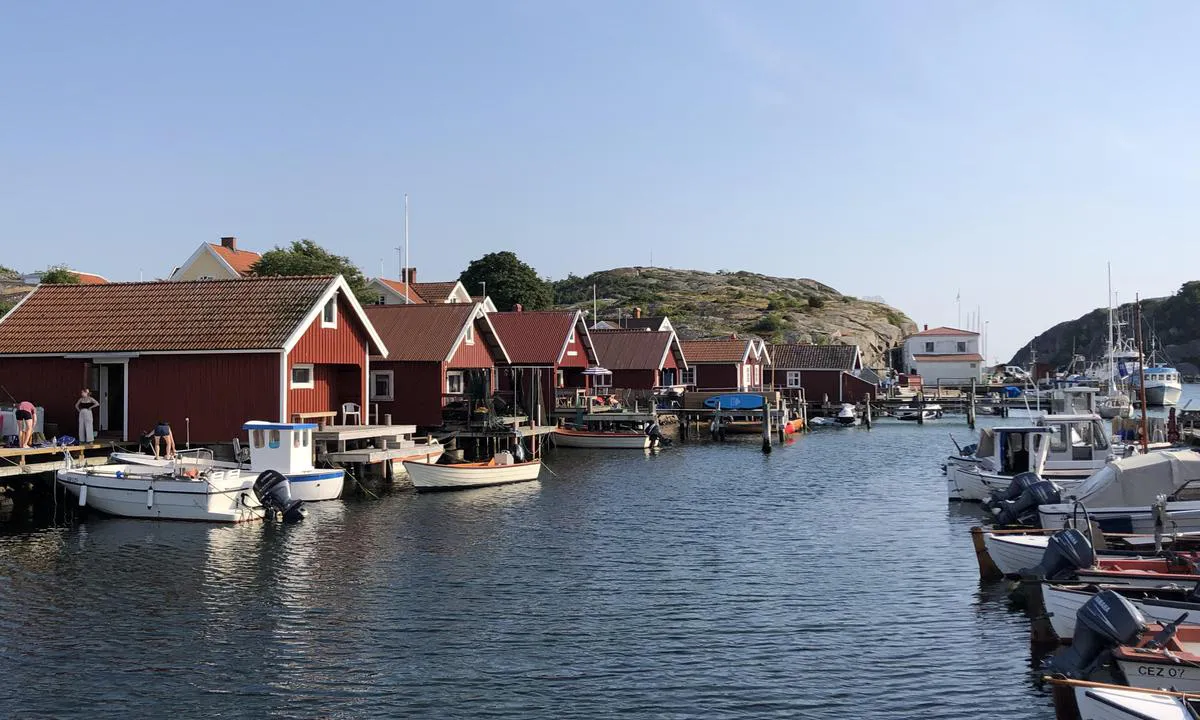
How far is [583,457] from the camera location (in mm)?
53406

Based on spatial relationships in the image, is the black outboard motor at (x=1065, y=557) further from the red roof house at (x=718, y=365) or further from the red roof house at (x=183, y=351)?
the red roof house at (x=718, y=365)

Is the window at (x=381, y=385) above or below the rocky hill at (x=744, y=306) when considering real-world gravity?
below

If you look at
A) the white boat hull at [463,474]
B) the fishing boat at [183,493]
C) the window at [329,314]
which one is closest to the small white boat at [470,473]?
the white boat hull at [463,474]

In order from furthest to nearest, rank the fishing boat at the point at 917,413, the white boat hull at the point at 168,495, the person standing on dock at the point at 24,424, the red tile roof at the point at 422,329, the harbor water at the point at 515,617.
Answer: the fishing boat at the point at 917,413
the red tile roof at the point at 422,329
the person standing on dock at the point at 24,424
the white boat hull at the point at 168,495
the harbor water at the point at 515,617

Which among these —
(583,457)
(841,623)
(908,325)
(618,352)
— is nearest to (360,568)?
(841,623)

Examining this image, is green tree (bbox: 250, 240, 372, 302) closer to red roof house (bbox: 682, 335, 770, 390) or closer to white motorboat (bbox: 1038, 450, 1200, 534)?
red roof house (bbox: 682, 335, 770, 390)

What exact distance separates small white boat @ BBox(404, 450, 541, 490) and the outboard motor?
279 inches

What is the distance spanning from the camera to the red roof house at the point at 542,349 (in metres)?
59.4

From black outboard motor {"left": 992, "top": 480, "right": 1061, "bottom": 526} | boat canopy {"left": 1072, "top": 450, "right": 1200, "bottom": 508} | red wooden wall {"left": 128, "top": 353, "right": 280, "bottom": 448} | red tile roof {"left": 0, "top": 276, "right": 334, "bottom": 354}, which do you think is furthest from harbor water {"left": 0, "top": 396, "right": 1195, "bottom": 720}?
red tile roof {"left": 0, "top": 276, "right": 334, "bottom": 354}

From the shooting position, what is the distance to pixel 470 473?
126 feet

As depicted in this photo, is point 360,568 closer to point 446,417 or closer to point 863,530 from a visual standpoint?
point 863,530

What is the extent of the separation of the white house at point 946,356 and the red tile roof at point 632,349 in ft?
173

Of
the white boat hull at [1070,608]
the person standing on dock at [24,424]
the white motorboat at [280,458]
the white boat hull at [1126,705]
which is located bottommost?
the white boat hull at [1126,705]

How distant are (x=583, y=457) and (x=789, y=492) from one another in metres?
16.2
